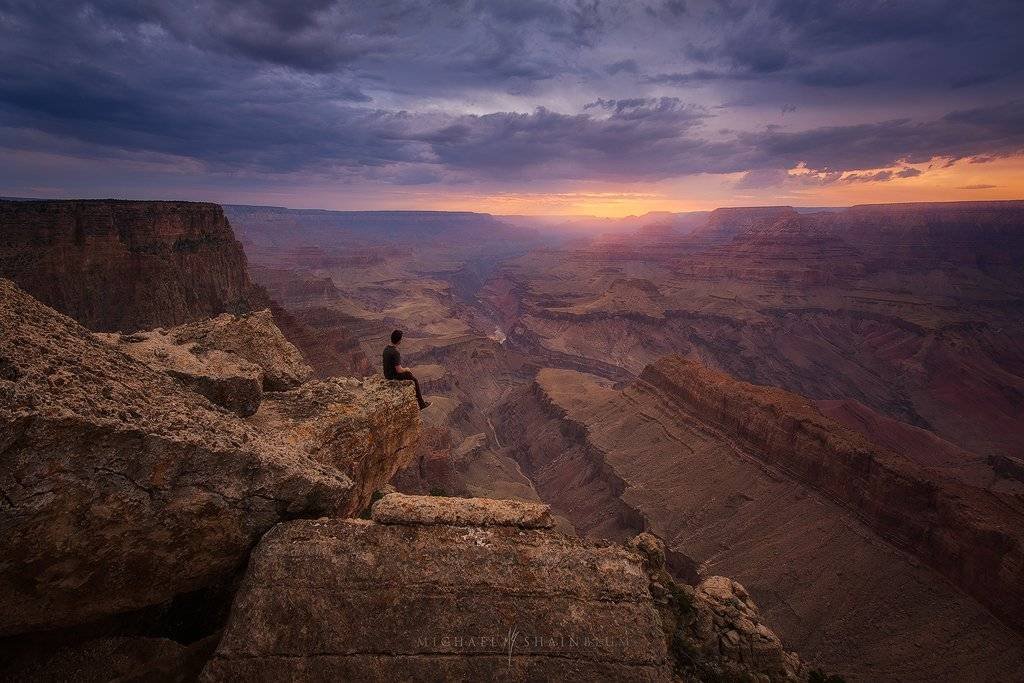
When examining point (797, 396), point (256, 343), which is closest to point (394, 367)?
point (256, 343)

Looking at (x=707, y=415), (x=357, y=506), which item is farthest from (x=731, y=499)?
(x=357, y=506)

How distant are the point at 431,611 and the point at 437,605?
0.27 ft

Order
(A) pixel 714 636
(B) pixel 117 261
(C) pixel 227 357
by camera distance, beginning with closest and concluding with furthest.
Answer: (A) pixel 714 636 < (C) pixel 227 357 < (B) pixel 117 261

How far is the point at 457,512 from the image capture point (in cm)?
548

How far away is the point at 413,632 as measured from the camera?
4.41 metres

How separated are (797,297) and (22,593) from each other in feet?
323

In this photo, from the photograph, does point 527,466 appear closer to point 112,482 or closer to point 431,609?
point 431,609

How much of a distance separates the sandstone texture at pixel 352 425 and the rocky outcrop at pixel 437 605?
1087 mm

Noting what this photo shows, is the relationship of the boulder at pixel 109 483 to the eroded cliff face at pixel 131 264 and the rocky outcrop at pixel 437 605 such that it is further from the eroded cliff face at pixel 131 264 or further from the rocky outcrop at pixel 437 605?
the eroded cliff face at pixel 131 264

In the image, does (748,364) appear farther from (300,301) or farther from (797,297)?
(300,301)

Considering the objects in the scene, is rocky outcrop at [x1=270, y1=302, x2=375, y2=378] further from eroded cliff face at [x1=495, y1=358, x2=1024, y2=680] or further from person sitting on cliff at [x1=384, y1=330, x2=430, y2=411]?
person sitting on cliff at [x1=384, y1=330, x2=430, y2=411]

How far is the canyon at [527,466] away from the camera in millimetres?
4301

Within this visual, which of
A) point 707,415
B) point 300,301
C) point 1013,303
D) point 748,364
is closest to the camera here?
point 707,415

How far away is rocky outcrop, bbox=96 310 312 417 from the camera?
663 cm
